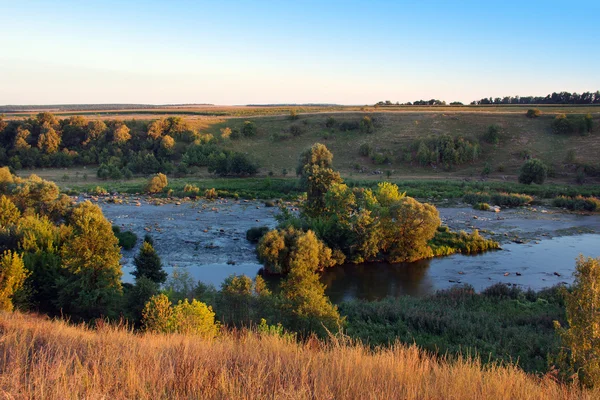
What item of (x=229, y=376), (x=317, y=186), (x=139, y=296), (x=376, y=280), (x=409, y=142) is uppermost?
(x=409, y=142)

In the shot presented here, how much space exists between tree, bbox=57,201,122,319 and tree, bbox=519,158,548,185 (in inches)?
1730

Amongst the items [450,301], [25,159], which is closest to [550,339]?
[450,301]

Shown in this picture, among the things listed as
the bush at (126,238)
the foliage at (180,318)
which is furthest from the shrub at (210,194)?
the foliage at (180,318)

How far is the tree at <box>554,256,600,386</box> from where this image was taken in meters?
6.79

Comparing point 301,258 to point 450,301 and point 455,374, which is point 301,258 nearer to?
point 450,301

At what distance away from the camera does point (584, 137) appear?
5788cm

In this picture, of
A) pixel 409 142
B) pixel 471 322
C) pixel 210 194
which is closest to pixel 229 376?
pixel 471 322

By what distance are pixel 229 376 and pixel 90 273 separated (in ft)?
42.6

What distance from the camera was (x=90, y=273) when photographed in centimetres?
1608

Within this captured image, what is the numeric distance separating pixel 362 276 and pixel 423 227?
557 cm

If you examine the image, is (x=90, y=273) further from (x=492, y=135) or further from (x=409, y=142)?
(x=492, y=135)

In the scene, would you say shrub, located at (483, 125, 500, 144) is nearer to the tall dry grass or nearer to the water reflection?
the water reflection

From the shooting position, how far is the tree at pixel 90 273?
15242 mm

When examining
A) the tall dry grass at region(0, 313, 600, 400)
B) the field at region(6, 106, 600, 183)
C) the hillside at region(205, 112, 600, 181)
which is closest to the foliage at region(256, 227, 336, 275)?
the tall dry grass at region(0, 313, 600, 400)
